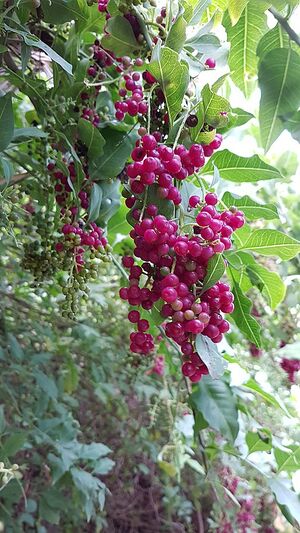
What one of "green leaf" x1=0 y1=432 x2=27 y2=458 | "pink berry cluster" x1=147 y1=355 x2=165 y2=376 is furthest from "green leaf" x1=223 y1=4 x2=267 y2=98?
"pink berry cluster" x1=147 y1=355 x2=165 y2=376

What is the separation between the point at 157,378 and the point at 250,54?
4.58 ft

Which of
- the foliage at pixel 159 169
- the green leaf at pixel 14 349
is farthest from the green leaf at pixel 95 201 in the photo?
the green leaf at pixel 14 349

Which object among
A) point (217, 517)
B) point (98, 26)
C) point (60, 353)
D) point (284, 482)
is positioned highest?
point (98, 26)

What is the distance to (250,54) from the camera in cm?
75

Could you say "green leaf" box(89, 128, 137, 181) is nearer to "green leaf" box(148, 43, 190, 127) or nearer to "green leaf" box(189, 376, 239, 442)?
"green leaf" box(148, 43, 190, 127)

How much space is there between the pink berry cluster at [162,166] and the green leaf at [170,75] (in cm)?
4

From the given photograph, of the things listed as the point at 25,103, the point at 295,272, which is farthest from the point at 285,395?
the point at 25,103

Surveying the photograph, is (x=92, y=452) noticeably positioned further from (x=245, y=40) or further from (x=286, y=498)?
(x=245, y=40)

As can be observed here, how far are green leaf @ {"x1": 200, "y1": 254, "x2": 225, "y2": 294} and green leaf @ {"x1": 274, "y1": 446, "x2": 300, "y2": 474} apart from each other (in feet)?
1.83

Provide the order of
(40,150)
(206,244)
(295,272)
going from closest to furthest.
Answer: (206,244), (40,150), (295,272)

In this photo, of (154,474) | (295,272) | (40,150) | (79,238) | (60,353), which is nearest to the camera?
(79,238)

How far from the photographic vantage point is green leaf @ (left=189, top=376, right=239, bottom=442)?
2.77ft

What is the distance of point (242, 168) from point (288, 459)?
20.0 inches

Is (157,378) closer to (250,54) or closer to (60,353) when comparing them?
(60,353)
